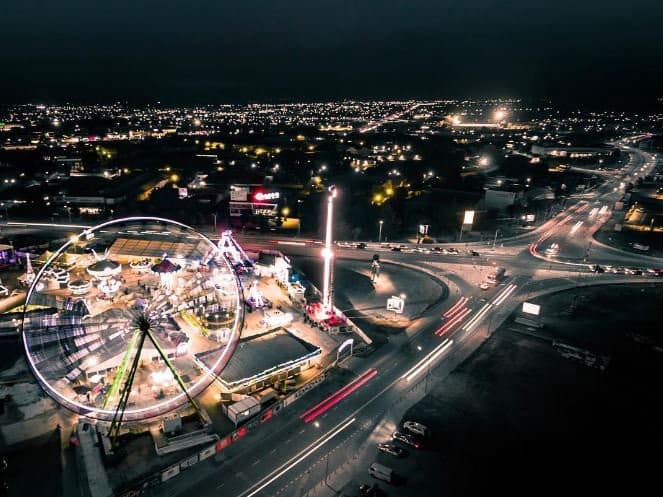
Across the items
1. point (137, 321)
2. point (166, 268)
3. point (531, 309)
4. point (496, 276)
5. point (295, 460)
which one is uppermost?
point (137, 321)

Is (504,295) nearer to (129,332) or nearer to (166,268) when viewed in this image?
(166,268)

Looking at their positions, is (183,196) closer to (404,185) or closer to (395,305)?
(404,185)

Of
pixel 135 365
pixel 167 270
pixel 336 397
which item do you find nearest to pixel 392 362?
pixel 336 397

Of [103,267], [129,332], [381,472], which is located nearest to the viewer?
[381,472]

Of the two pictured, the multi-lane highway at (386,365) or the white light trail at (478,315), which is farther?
the white light trail at (478,315)

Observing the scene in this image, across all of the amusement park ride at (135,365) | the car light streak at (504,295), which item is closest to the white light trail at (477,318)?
the car light streak at (504,295)

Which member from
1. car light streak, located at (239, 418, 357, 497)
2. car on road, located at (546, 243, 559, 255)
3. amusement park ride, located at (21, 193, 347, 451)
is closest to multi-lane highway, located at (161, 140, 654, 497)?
car light streak, located at (239, 418, 357, 497)

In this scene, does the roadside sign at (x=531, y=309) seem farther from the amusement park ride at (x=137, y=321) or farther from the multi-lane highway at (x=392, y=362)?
the amusement park ride at (x=137, y=321)
